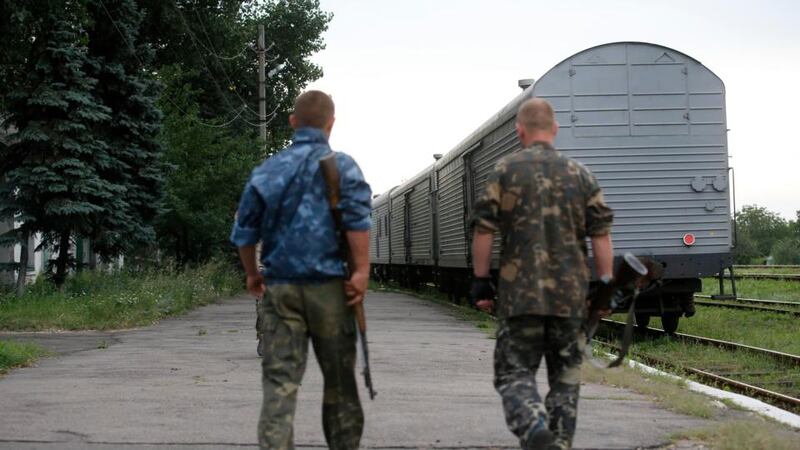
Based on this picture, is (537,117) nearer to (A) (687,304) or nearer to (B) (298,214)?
(B) (298,214)

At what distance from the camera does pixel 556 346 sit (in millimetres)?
5051

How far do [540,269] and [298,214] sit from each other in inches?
46.0

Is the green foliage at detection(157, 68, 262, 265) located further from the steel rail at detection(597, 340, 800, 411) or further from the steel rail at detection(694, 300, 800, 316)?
the steel rail at detection(597, 340, 800, 411)

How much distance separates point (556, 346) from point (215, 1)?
34.4 m

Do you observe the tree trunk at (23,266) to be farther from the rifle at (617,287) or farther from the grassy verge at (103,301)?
the rifle at (617,287)

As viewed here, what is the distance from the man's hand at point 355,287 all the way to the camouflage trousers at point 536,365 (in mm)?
711

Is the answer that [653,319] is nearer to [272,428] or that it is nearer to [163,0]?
[272,428]

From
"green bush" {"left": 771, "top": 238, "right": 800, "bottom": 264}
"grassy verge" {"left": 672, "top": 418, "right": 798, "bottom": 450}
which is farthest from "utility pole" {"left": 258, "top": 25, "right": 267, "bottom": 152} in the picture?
"green bush" {"left": 771, "top": 238, "right": 800, "bottom": 264}

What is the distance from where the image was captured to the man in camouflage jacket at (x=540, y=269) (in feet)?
16.2

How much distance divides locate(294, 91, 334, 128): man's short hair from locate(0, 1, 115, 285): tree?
50.1 feet

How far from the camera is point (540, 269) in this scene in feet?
16.2

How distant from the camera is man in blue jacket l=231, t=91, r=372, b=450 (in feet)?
16.0

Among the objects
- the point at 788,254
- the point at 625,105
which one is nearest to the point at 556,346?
the point at 625,105

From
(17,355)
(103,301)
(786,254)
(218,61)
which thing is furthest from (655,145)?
(786,254)
